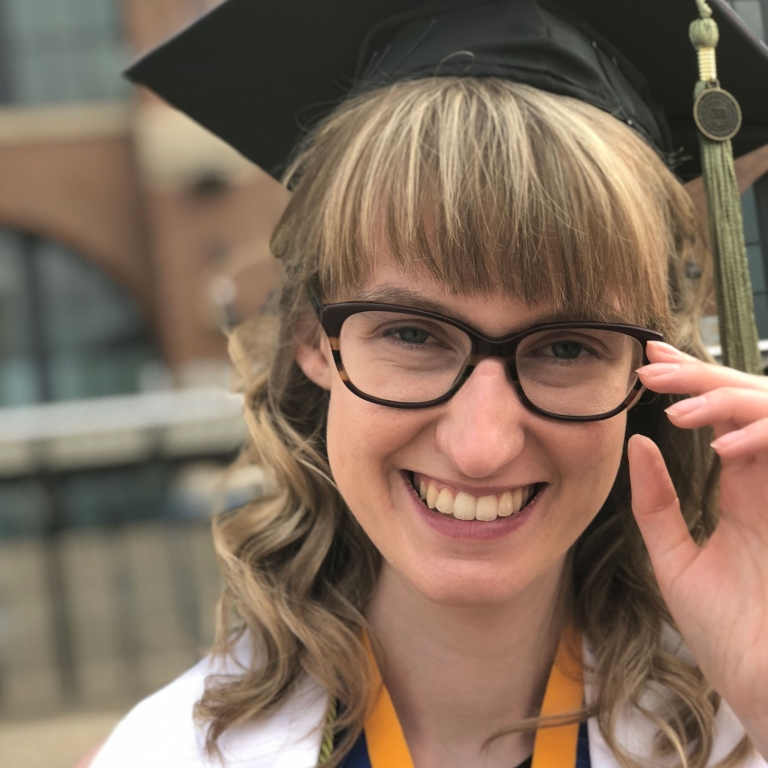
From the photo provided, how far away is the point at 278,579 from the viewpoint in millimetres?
1954

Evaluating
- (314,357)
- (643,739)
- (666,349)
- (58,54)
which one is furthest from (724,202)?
(58,54)

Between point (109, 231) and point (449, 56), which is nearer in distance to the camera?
point (449, 56)

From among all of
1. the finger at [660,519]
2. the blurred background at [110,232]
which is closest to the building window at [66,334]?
the blurred background at [110,232]

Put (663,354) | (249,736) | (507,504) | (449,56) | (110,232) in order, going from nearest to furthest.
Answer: (663,354)
(507,504)
(449,56)
(249,736)
(110,232)

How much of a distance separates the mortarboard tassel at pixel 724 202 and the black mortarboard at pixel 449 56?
114 mm

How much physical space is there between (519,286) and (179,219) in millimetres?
11054

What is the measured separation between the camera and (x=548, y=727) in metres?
1.73

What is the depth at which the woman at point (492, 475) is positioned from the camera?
1480mm

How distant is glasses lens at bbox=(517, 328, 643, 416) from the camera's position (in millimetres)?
1515

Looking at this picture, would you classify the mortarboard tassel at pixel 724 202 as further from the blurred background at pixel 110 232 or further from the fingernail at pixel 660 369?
the blurred background at pixel 110 232

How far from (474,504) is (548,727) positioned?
0.46m

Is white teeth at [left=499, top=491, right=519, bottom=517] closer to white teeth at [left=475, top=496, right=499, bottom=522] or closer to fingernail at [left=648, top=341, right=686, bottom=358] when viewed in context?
white teeth at [left=475, top=496, right=499, bottom=522]

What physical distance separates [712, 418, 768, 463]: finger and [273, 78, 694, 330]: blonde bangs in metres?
0.28

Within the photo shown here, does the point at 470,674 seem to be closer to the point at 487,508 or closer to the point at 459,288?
the point at 487,508
